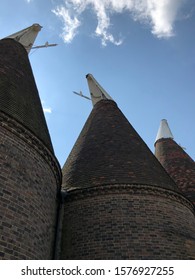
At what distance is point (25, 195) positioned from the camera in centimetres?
684

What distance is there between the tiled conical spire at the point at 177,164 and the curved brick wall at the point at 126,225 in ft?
13.2

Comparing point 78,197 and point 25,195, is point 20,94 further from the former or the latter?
point 78,197

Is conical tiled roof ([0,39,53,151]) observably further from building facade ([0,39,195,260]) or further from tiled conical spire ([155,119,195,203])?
tiled conical spire ([155,119,195,203])

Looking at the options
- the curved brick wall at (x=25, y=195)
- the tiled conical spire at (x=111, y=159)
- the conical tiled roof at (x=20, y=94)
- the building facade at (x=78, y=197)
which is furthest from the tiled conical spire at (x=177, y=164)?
the conical tiled roof at (x=20, y=94)

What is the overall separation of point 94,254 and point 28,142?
3401mm

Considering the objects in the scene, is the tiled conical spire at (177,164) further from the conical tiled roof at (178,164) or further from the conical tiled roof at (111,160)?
the conical tiled roof at (111,160)

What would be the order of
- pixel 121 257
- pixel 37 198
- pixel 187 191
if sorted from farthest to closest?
pixel 187 191, pixel 121 257, pixel 37 198

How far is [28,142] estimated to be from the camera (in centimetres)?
762

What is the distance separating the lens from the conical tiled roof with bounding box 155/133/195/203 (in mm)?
13870

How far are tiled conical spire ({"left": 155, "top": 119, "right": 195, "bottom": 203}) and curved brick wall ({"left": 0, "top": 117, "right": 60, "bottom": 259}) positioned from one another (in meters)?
7.25
